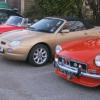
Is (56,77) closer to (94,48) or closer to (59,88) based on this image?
(59,88)

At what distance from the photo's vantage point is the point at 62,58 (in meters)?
6.80

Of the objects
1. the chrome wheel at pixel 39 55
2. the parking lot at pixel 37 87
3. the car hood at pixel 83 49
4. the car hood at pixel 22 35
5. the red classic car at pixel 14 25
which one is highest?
the car hood at pixel 83 49

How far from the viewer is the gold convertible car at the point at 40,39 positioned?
27.7 ft

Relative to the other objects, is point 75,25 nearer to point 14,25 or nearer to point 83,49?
point 83,49

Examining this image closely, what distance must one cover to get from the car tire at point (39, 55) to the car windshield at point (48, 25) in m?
0.69

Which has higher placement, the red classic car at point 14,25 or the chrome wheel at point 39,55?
the red classic car at point 14,25

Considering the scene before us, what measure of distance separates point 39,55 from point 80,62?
8.17ft

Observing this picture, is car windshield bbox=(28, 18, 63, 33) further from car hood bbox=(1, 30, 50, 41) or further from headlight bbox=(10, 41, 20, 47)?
headlight bbox=(10, 41, 20, 47)

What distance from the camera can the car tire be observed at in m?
8.54

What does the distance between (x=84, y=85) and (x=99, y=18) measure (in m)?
9.28

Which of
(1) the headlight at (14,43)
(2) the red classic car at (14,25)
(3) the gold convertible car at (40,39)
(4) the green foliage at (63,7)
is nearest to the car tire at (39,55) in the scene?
(3) the gold convertible car at (40,39)

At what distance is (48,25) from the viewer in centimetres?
943

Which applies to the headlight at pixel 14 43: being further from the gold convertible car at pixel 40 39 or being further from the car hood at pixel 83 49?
the car hood at pixel 83 49

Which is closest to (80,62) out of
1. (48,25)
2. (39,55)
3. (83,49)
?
(83,49)
